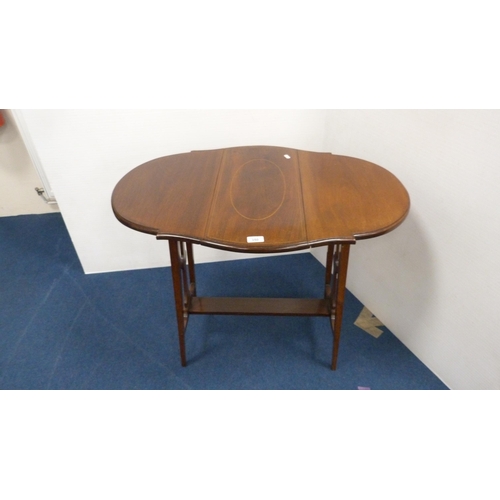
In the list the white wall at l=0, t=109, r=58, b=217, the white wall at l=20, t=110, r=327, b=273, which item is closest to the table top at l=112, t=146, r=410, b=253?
the white wall at l=20, t=110, r=327, b=273

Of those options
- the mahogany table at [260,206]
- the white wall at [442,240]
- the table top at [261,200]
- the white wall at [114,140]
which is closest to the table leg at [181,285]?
the mahogany table at [260,206]

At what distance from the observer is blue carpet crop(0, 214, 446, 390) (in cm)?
176

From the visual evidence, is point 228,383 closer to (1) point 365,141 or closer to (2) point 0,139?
(1) point 365,141

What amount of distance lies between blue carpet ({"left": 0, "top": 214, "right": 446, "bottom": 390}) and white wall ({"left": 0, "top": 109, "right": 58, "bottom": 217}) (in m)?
0.57

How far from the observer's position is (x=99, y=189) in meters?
2.10

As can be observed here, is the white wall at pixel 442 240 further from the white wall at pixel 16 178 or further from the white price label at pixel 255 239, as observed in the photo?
the white wall at pixel 16 178

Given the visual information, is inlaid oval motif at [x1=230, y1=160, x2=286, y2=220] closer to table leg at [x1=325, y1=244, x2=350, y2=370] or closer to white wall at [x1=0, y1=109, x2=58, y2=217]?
table leg at [x1=325, y1=244, x2=350, y2=370]

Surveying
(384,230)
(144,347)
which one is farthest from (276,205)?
(144,347)

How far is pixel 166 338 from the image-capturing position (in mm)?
1958

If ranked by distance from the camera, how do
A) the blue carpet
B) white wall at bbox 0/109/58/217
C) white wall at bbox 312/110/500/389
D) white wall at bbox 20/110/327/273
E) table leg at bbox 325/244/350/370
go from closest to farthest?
white wall at bbox 312/110/500/389, table leg at bbox 325/244/350/370, the blue carpet, white wall at bbox 20/110/327/273, white wall at bbox 0/109/58/217

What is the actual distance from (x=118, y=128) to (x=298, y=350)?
1.45m

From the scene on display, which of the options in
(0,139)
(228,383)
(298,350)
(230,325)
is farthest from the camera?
(0,139)

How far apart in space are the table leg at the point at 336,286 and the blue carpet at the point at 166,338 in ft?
0.64

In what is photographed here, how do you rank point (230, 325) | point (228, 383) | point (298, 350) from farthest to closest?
1. point (230, 325)
2. point (298, 350)
3. point (228, 383)
